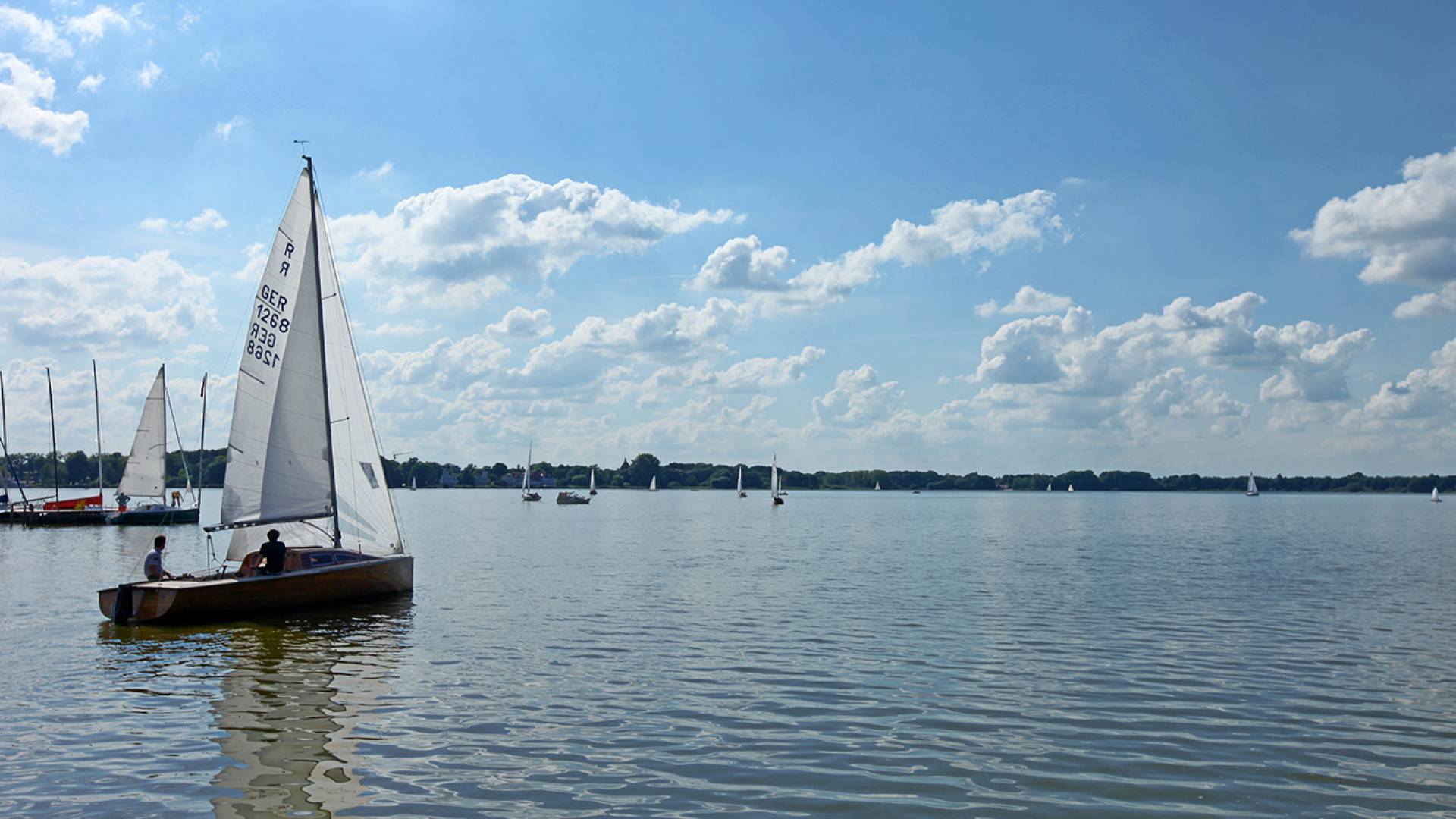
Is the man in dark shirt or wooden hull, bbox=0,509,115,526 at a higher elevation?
the man in dark shirt

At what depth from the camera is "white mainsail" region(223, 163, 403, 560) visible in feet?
96.7

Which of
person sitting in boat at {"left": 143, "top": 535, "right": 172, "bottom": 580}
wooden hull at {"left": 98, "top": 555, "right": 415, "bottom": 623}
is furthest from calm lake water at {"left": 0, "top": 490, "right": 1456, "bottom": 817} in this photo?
person sitting in boat at {"left": 143, "top": 535, "right": 172, "bottom": 580}

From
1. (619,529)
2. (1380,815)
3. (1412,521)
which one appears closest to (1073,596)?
(1380,815)

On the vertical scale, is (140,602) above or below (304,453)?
below

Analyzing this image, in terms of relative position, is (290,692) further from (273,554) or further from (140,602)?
(273,554)

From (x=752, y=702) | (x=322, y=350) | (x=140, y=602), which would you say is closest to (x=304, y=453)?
(x=322, y=350)

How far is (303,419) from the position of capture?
3061 cm

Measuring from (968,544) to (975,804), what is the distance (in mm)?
53550

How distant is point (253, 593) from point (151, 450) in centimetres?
5589

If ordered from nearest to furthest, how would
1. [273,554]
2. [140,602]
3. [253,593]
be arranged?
1. [140,602]
2. [253,593]
3. [273,554]

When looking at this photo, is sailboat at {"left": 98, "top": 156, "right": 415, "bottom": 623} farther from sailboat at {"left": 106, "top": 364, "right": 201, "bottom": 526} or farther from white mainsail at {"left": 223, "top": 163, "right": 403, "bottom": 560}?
sailboat at {"left": 106, "top": 364, "right": 201, "bottom": 526}

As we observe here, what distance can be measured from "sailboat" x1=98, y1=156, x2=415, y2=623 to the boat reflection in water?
1073 millimetres

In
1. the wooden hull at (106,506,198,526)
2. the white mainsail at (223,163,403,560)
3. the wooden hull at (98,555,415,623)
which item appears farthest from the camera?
the wooden hull at (106,506,198,526)

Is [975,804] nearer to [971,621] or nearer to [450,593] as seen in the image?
[971,621]
